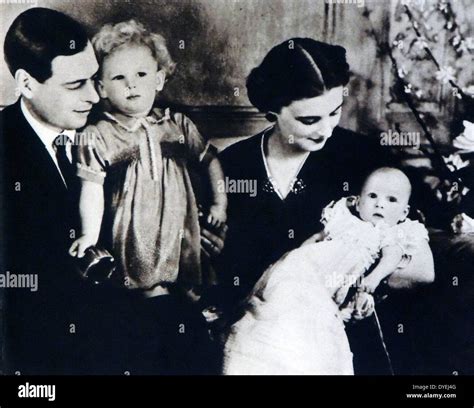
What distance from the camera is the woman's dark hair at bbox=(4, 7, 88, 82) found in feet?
19.4

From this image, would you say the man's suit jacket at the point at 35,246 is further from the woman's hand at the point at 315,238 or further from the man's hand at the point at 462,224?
the man's hand at the point at 462,224

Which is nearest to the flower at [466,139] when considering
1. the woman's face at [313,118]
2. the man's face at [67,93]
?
the woman's face at [313,118]

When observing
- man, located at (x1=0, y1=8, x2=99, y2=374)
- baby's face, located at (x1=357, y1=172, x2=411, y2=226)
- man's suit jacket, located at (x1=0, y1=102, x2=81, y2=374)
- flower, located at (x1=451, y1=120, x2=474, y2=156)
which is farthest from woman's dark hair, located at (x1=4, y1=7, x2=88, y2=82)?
flower, located at (x1=451, y1=120, x2=474, y2=156)

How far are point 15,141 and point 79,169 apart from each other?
1.23 ft

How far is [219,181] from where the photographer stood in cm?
597

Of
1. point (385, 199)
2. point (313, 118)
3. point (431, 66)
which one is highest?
point (431, 66)

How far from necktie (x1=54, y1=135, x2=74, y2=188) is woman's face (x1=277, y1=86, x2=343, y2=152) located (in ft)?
3.72

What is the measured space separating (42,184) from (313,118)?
4.86ft

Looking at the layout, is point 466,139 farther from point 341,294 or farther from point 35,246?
point 35,246

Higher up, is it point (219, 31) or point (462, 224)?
point (219, 31)

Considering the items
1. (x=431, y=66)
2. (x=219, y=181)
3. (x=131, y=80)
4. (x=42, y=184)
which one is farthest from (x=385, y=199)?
(x=42, y=184)

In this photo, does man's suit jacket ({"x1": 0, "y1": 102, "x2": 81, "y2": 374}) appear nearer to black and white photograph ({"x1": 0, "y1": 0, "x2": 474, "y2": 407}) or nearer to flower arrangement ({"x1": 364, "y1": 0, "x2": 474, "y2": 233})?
black and white photograph ({"x1": 0, "y1": 0, "x2": 474, "y2": 407})

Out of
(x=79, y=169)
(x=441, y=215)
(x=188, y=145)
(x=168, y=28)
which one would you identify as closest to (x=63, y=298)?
(x=79, y=169)

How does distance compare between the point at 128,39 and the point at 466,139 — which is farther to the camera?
the point at 466,139
